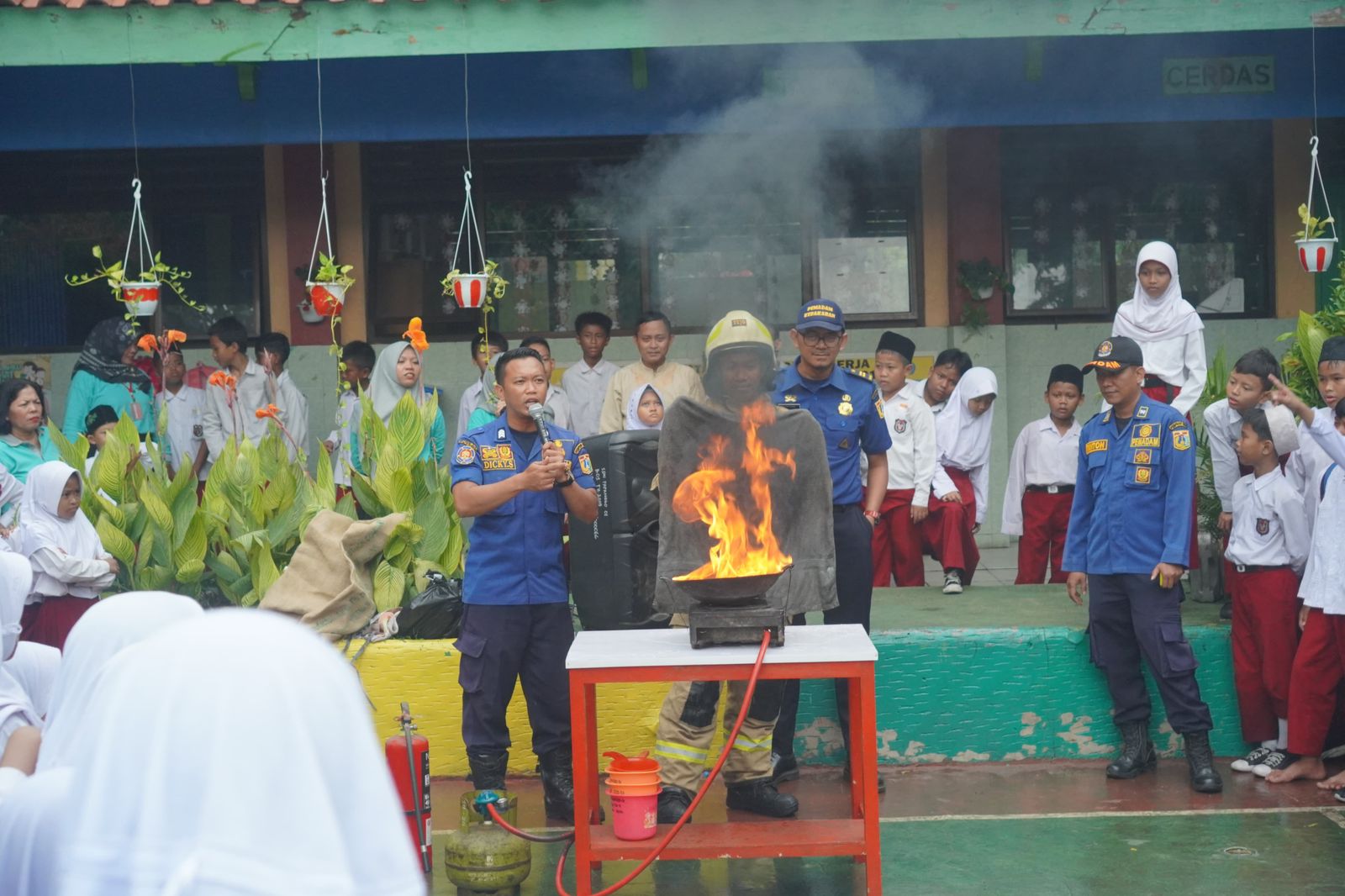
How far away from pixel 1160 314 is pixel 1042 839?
11.2 ft

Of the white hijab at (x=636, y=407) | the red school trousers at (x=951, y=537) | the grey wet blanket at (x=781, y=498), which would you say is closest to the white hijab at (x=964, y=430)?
the red school trousers at (x=951, y=537)

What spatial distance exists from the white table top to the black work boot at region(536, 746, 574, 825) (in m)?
0.89

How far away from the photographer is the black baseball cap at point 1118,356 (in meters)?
6.22

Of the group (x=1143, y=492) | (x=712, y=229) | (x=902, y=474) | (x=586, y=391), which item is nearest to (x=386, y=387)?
(x=586, y=391)

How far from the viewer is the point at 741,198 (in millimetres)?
10984

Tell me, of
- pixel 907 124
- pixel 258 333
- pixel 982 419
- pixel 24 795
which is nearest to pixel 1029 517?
pixel 982 419

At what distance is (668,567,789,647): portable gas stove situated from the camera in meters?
4.88

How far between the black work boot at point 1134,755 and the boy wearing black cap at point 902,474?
1878 mm

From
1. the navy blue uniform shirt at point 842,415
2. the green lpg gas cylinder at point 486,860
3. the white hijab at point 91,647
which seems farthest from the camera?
the navy blue uniform shirt at point 842,415

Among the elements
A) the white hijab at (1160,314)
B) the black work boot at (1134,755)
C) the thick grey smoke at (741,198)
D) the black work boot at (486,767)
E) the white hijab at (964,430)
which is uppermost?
the thick grey smoke at (741,198)

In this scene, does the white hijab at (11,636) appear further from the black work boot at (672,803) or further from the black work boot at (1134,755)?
the black work boot at (1134,755)

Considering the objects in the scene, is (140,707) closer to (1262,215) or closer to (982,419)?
(982,419)

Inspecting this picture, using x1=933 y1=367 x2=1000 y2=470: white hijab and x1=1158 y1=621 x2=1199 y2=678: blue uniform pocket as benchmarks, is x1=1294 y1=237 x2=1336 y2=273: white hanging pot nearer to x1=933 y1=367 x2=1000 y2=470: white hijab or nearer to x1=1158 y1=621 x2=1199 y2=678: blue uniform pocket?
x1=933 y1=367 x2=1000 y2=470: white hijab

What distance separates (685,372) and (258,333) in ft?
14.8
